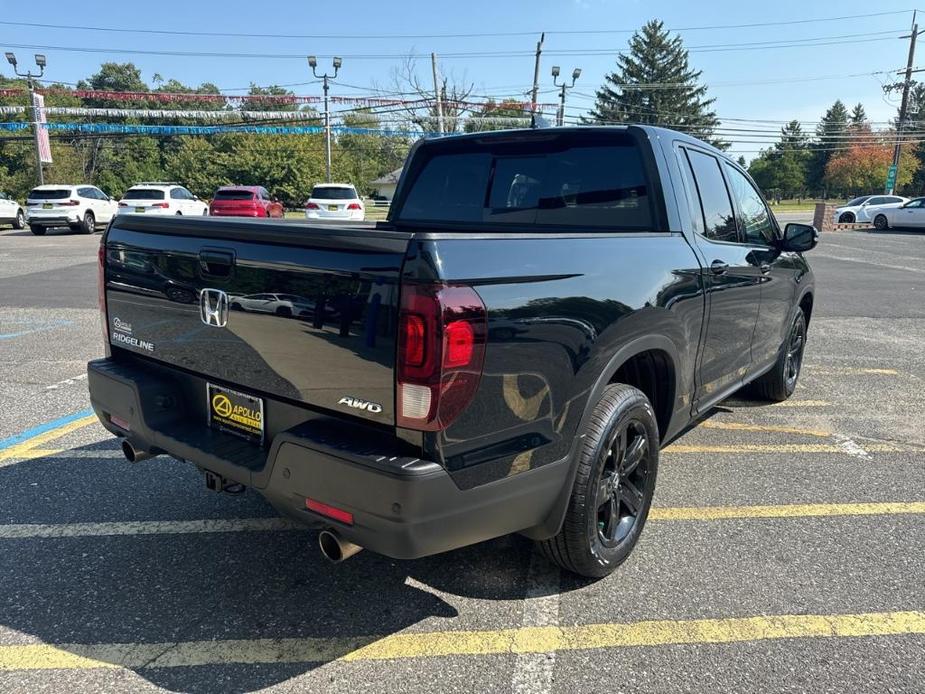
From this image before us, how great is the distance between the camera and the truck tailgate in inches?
81.0

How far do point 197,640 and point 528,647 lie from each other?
122 cm

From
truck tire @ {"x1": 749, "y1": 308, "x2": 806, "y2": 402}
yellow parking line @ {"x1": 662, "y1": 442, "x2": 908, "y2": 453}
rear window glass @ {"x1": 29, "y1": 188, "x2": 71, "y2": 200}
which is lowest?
yellow parking line @ {"x1": 662, "y1": 442, "x2": 908, "y2": 453}

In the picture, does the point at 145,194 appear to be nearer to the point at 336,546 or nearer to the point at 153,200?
the point at 153,200

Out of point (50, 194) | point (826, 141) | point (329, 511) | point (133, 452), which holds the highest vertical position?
point (826, 141)

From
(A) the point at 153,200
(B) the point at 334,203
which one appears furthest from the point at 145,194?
(B) the point at 334,203

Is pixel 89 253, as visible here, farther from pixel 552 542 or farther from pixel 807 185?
pixel 807 185

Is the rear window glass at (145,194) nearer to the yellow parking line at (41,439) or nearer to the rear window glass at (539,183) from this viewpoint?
the yellow parking line at (41,439)

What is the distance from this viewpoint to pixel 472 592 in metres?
2.82

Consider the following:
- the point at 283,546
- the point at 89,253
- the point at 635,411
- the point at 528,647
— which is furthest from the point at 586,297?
the point at 89,253

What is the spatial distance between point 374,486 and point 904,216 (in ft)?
115

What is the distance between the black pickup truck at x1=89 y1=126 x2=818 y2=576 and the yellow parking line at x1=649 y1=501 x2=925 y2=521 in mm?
462

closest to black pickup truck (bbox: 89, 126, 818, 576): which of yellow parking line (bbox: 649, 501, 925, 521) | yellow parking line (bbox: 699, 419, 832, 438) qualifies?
yellow parking line (bbox: 649, 501, 925, 521)

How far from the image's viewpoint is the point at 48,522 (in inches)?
130

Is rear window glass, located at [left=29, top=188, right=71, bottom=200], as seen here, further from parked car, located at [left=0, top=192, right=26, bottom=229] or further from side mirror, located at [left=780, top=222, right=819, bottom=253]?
side mirror, located at [left=780, top=222, right=819, bottom=253]
